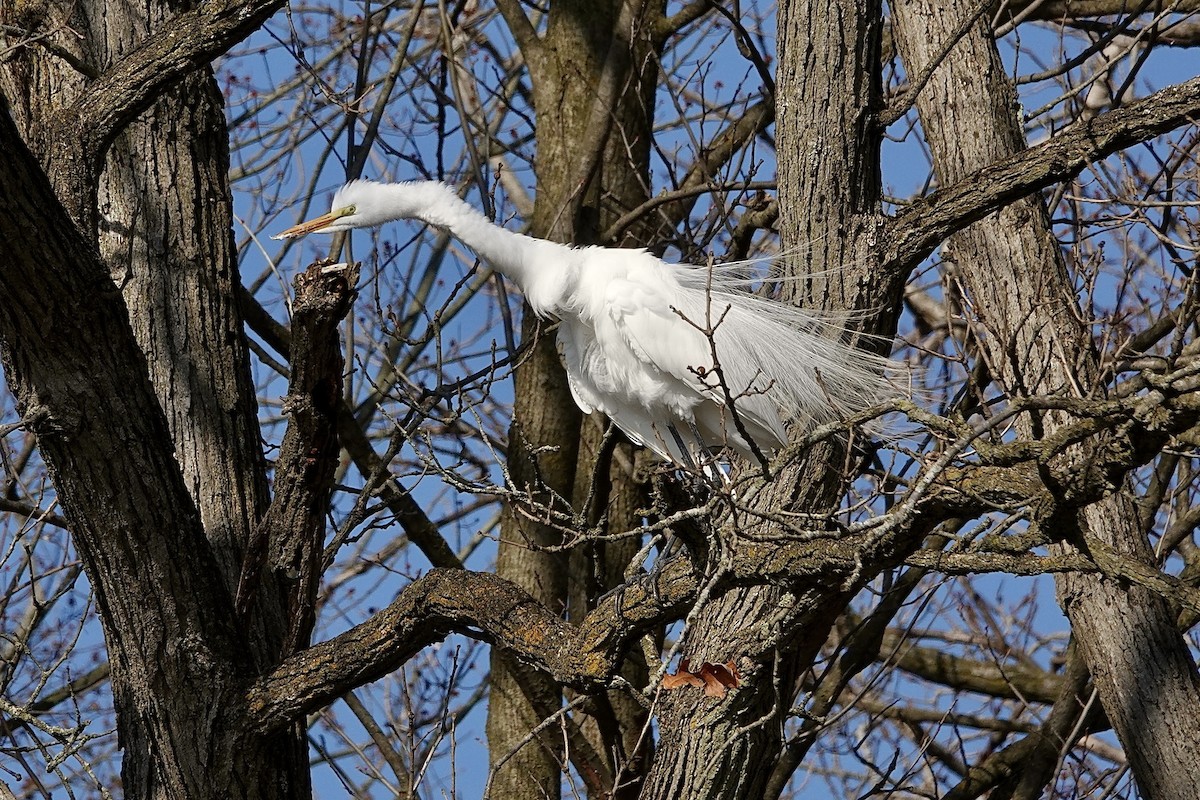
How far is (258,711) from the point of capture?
3.33m

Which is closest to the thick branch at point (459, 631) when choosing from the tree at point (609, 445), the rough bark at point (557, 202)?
→ the tree at point (609, 445)

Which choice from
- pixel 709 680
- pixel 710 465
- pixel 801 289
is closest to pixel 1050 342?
pixel 801 289

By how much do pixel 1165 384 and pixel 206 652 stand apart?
8.15ft

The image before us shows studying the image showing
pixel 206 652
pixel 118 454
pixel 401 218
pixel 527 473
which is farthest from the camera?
pixel 527 473

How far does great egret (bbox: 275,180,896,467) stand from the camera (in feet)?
13.9

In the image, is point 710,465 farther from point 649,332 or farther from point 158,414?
point 158,414

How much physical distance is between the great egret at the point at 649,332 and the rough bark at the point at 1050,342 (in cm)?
71

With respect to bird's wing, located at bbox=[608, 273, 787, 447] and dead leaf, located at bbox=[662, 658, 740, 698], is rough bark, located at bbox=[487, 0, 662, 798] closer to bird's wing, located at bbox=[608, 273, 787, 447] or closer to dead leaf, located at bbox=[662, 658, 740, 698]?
bird's wing, located at bbox=[608, 273, 787, 447]

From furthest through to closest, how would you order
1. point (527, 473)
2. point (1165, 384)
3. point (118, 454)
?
point (527, 473), point (118, 454), point (1165, 384)

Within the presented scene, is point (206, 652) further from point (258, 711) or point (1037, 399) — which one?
point (1037, 399)

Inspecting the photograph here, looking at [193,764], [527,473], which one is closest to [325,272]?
[193,764]

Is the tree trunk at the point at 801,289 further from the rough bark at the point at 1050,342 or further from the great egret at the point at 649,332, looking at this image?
the rough bark at the point at 1050,342

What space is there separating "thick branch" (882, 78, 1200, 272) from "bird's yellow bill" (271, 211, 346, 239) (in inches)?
78.1

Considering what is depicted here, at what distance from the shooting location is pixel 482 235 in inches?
170
